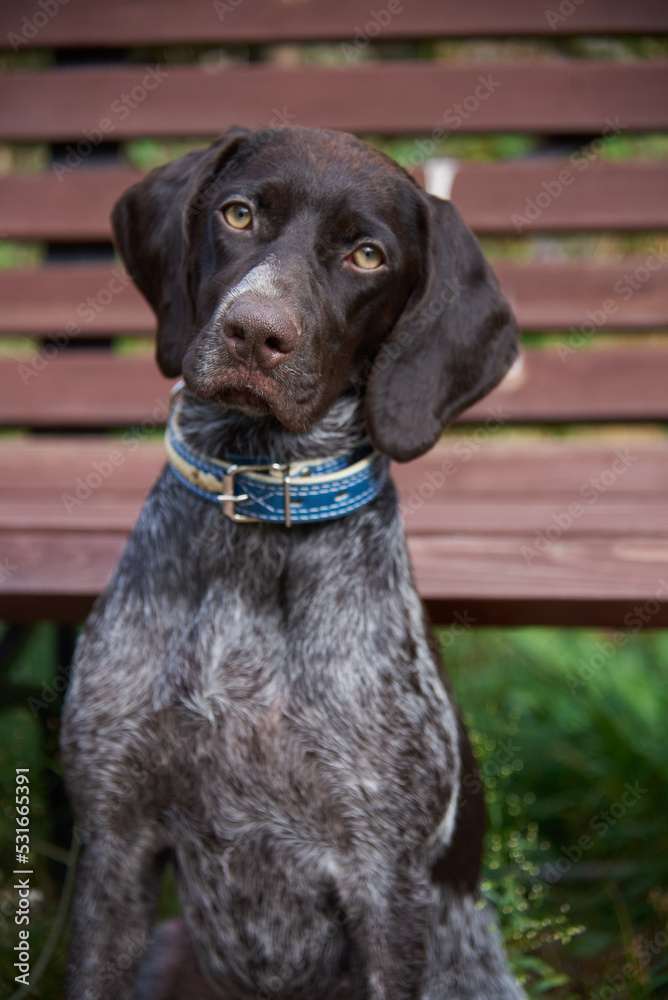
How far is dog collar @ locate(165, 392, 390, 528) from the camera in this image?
1.88 m

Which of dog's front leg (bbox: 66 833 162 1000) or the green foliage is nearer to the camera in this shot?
dog's front leg (bbox: 66 833 162 1000)

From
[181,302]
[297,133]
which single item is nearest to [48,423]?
[181,302]

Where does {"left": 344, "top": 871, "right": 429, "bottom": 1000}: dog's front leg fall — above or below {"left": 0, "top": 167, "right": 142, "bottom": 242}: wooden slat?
below

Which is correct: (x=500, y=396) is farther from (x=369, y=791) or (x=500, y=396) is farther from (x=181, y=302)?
(x=369, y=791)

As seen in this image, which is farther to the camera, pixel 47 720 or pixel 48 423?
pixel 48 423

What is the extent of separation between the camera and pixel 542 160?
334 centimetres

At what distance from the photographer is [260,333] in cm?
170

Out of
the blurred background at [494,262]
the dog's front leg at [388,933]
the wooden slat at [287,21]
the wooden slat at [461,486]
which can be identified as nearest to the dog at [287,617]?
the dog's front leg at [388,933]

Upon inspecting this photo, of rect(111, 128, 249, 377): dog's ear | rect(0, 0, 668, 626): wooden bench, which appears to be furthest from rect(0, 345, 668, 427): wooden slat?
rect(111, 128, 249, 377): dog's ear

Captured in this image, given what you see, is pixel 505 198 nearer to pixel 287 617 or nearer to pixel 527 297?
pixel 527 297

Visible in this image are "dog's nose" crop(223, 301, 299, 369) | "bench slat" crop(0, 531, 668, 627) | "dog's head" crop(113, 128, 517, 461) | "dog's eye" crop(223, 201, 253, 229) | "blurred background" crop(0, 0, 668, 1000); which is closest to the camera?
"dog's nose" crop(223, 301, 299, 369)

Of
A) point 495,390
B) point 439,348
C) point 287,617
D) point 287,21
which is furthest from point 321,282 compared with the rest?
point 287,21

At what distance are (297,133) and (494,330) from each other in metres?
0.51

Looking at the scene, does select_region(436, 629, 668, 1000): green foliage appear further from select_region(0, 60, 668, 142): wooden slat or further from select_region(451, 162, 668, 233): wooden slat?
select_region(0, 60, 668, 142): wooden slat
